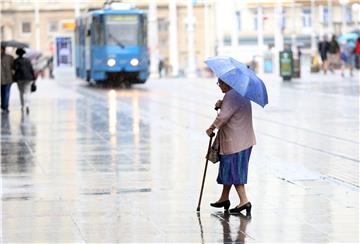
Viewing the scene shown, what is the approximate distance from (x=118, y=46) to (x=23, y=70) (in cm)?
1922

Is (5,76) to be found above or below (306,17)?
below

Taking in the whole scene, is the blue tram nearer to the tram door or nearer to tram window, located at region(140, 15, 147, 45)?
tram window, located at region(140, 15, 147, 45)

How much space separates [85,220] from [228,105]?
189 cm

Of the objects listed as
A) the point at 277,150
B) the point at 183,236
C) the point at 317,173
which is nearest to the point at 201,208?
the point at 183,236

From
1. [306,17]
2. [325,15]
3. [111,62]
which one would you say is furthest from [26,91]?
[306,17]

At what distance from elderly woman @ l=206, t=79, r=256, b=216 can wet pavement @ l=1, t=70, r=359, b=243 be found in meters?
0.38

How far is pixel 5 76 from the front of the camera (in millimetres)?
31078

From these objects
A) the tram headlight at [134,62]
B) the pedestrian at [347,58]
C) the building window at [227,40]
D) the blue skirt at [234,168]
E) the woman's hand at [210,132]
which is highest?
the woman's hand at [210,132]

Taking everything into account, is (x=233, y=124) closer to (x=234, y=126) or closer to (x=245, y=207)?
(x=234, y=126)

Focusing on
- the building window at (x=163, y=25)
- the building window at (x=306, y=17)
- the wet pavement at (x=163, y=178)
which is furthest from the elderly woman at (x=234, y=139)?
the building window at (x=306, y=17)

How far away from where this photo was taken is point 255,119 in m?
28.0

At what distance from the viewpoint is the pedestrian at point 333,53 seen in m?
56.4

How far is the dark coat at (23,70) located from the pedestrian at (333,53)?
26389mm

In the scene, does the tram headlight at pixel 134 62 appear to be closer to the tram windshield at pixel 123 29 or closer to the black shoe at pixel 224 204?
the tram windshield at pixel 123 29
